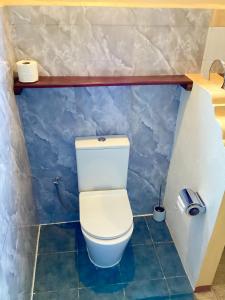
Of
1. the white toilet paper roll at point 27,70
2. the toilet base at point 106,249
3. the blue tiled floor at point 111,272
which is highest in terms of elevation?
the white toilet paper roll at point 27,70

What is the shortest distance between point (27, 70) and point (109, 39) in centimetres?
53

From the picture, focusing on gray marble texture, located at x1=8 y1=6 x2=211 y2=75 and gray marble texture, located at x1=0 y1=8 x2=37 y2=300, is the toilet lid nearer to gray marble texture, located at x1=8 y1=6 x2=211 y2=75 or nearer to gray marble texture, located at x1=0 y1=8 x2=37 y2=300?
gray marble texture, located at x1=0 y1=8 x2=37 y2=300

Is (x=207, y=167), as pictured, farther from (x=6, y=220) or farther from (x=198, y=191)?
(x=6, y=220)

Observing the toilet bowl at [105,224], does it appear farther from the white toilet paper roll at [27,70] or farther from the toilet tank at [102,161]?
the white toilet paper roll at [27,70]

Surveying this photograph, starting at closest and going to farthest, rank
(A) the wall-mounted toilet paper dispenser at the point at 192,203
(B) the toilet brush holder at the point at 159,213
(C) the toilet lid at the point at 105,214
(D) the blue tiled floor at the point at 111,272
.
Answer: (A) the wall-mounted toilet paper dispenser at the point at 192,203, (C) the toilet lid at the point at 105,214, (D) the blue tiled floor at the point at 111,272, (B) the toilet brush holder at the point at 159,213

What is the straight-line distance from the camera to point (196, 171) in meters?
1.68

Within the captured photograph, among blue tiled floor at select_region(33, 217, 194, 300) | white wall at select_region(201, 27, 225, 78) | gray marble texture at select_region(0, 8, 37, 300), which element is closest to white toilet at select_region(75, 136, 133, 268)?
blue tiled floor at select_region(33, 217, 194, 300)

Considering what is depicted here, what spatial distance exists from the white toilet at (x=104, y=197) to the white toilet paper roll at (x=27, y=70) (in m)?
0.51

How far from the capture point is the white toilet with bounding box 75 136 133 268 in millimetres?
1678

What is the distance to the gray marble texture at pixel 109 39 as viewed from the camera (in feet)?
5.01

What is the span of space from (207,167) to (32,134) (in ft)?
3.81

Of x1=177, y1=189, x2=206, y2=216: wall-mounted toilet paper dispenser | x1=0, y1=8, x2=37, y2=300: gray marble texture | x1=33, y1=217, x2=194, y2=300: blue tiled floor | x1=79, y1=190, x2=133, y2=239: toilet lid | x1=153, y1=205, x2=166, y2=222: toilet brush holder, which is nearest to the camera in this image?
x1=0, y1=8, x2=37, y2=300: gray marble texture

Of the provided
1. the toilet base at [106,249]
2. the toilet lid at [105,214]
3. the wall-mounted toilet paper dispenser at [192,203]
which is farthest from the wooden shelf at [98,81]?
the toilet base at [106,249]

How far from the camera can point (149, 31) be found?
1631 millimetres
